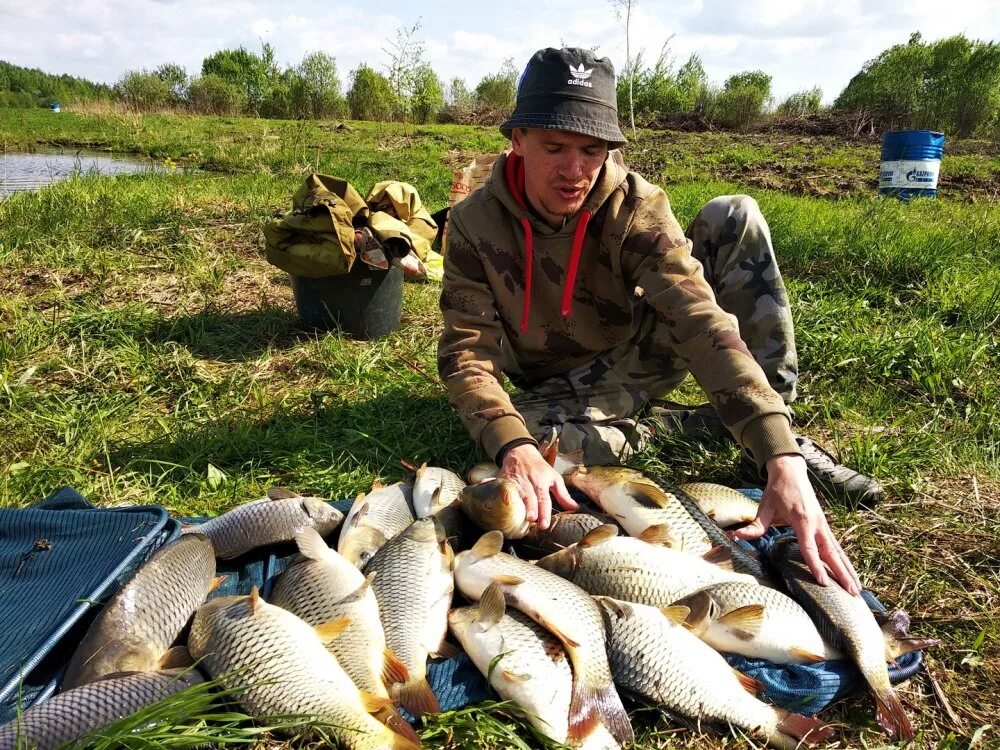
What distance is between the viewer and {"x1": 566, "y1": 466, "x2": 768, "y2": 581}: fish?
210cm

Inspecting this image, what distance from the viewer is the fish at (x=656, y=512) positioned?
6.89 feet

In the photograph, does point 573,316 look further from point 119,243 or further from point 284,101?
point 284,101

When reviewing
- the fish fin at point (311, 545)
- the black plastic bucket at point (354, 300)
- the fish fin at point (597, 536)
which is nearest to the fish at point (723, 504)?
the fish fin at point (597, 536)

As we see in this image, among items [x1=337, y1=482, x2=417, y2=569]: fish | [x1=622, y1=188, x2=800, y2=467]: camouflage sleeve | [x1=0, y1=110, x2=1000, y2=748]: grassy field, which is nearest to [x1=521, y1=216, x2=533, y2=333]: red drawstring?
[x1=622, y1=188, x2=800, y2=467]: camouflage sleeve

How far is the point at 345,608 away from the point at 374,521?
0.49 m

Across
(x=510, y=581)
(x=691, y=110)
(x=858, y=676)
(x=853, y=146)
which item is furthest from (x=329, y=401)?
(x=691, y=110)

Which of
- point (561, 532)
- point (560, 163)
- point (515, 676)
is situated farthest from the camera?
point (560, 163)

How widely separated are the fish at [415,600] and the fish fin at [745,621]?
741 millimetres

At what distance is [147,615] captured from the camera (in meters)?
1.73

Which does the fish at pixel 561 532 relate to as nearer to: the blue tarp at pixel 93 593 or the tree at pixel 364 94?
the blue tarp at pixel 93 593

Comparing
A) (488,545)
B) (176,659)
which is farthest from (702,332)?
(176,659)

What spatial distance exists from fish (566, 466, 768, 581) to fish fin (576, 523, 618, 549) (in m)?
0.17

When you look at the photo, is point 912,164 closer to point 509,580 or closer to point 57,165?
point 509,580

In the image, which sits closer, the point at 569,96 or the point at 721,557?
the point at 721,557
